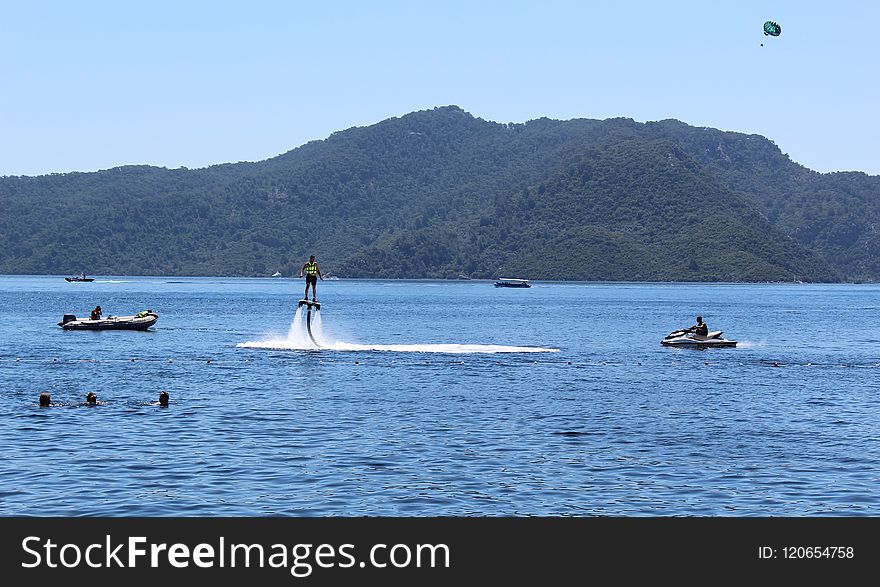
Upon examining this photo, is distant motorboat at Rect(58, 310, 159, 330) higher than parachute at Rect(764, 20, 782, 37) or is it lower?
lower

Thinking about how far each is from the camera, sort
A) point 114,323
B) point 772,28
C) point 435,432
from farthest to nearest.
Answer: point 114,323 < point 772,28 < point 435,432

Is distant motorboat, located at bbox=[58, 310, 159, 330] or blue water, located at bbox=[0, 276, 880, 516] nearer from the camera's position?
blue water, located at bbox=[0, 276, 880, 516]

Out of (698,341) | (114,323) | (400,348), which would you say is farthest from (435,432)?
(114,323)

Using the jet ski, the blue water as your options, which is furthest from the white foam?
the jet ski

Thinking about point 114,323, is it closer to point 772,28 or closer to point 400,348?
point 400,348

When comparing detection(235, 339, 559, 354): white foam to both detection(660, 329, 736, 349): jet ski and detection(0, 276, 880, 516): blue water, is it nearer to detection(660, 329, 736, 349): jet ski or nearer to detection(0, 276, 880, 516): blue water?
detection(0, 276, 880, 516): blue water

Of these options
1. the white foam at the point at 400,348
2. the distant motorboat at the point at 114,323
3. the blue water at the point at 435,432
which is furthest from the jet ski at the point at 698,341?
the distant motorboat at the point at 114,323

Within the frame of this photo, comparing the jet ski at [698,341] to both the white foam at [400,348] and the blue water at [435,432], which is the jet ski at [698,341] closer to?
the blue water at [435,432]

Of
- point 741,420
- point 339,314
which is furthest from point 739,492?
point 339,314

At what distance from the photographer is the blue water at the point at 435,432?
29.8 m

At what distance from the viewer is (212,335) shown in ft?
351

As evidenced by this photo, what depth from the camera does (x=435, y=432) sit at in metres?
42.2

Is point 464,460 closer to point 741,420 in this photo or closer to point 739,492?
point 739,492

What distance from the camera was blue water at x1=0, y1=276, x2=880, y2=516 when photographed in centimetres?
2978
